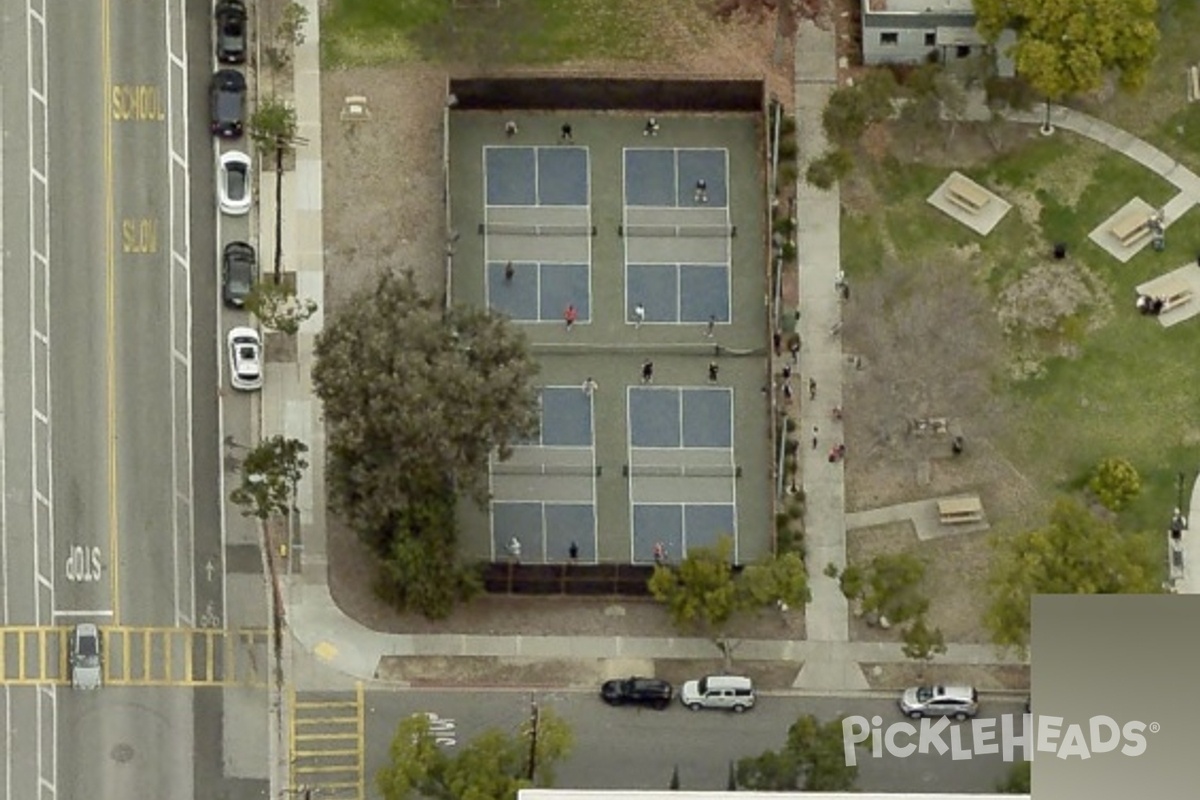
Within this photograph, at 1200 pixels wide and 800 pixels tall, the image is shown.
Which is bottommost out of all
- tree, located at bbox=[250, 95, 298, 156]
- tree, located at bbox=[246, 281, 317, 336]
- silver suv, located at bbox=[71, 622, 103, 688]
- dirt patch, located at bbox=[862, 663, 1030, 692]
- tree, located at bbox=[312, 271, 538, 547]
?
dirt patch, located at bbox=[862, 663, 1030, 692]

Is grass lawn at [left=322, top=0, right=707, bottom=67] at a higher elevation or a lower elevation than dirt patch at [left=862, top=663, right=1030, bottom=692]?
higher

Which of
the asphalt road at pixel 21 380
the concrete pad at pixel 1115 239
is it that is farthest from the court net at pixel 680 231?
the asphalt road at pixel 21 380

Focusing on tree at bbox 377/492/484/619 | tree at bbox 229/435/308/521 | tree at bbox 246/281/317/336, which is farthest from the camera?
tree at bbox 246/281/317/336

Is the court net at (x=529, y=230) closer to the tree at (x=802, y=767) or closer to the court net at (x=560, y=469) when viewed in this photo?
the court net at (x=560, y=469)

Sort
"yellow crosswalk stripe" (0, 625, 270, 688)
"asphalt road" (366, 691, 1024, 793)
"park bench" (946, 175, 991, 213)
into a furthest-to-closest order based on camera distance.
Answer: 1. "park bench" (946, 175, 991, 213)
2. "yellow crosswalk stripe" (0, 625, 270, 688)
3. "asphalt road" (366, 691, 1024, 793)

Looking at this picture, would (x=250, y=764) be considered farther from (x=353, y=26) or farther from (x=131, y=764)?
(x=353, y=26)

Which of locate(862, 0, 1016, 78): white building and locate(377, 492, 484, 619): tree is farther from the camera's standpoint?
locate(862, 0, 1016, 78): white building

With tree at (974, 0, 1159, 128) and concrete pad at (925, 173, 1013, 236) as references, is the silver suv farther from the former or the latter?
tree at (974, 0, 1159, 128)

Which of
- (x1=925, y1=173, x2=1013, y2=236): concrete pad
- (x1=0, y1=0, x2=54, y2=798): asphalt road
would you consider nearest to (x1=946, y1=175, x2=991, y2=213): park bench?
(x1=925, y1=173, x2=1013, y2=236): concrete pad
